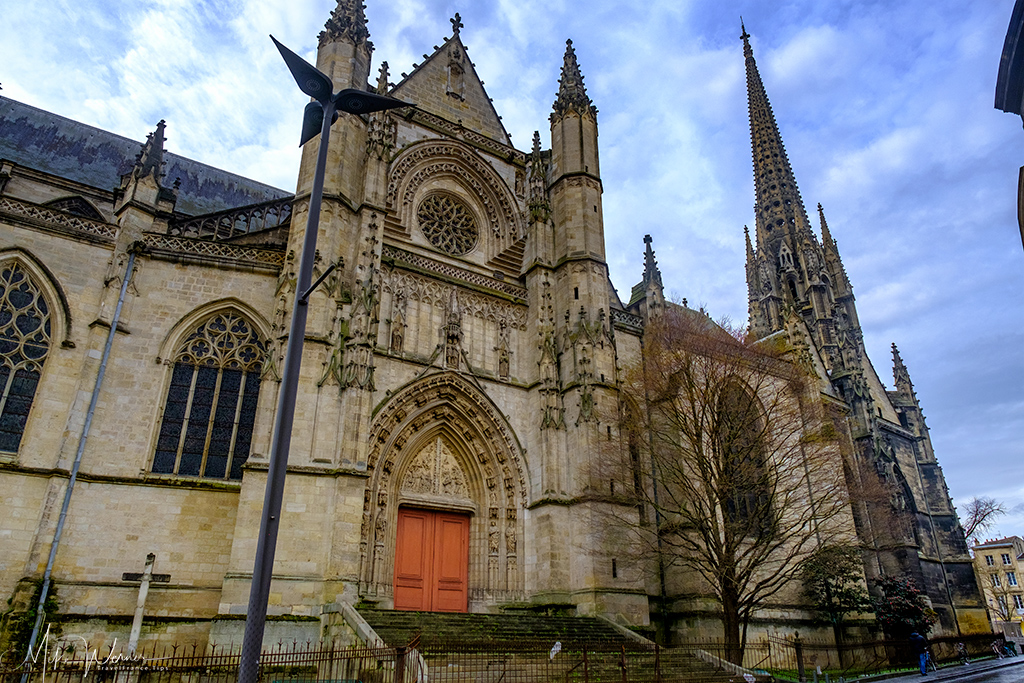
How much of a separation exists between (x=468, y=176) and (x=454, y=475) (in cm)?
965

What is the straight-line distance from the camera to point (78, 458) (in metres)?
13.5

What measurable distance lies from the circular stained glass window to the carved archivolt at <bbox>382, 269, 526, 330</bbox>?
195 centimetres

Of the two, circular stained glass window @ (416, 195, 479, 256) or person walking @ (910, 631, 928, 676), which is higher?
circular stained glass window @ (416, 195, 479, 256)

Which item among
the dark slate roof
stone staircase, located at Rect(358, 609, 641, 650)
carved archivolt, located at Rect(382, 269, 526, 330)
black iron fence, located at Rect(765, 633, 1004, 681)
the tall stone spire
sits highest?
the tall stone spire

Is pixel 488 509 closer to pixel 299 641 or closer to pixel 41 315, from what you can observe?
pixel 299 641

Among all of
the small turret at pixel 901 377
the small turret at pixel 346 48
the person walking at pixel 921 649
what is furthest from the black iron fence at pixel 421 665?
the small turret at pixel 901 377

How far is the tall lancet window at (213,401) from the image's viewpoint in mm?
14891

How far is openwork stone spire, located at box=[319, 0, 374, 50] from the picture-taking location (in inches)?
735

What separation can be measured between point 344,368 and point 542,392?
5.86 metres

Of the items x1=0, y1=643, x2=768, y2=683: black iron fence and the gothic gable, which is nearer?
x1=0, y1=643, x2=768, y2=683: black iron fence

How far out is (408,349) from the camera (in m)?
17.2

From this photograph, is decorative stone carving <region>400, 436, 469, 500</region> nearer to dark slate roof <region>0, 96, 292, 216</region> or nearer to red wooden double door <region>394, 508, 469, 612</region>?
red wooden double door <region>394, 508, 469, 612</region>

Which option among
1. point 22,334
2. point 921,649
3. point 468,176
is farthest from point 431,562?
point 921,649

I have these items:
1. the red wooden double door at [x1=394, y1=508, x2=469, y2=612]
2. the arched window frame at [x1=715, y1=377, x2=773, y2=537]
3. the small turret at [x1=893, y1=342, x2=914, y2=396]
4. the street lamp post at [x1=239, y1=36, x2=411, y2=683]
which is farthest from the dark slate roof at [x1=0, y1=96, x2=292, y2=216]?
the small turret at [x1=893, y1=342, x2=914, y2=396]
